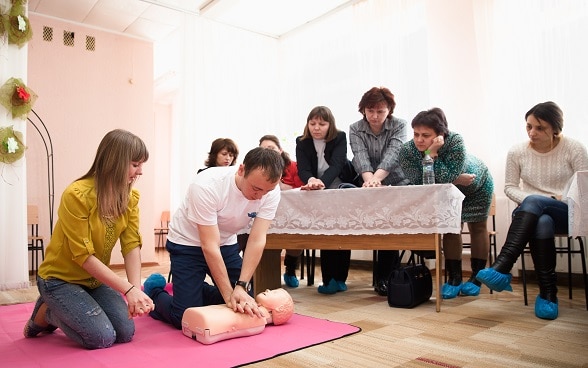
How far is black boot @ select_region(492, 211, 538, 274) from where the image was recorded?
7.58 feet

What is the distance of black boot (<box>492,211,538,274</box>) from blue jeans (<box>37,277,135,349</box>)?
5.82 ft

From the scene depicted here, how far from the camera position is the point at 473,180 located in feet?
9.27

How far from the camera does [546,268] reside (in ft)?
7.61

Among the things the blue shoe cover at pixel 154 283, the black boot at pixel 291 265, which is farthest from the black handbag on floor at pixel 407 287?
the blue shoe cover at pixel 154 283

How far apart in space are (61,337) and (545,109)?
9.05 feet

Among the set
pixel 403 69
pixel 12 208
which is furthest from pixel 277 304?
pixel 403 69

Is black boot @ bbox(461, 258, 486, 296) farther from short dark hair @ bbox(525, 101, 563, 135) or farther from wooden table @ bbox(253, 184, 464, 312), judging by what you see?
short dark hair @ bbox(525, 101, 563, 135)

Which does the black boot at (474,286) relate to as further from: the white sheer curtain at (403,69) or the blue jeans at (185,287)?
the blue jeans at (185,287)

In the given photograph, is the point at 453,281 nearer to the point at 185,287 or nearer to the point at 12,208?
the point at 185,287

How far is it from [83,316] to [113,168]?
58 centimetres

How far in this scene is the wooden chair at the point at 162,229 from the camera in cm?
893

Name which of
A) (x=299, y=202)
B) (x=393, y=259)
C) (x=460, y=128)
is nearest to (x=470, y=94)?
(x=460, y=128)

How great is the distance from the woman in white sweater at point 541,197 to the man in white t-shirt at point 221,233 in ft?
3.77

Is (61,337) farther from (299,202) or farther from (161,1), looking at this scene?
(161,1)
